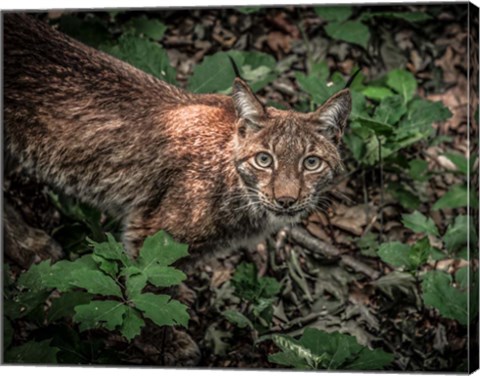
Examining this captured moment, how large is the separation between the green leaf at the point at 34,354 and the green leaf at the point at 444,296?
2.17 meters

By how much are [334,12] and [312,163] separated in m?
0.93

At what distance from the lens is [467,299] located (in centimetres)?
646

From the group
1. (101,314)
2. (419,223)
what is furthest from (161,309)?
(419,223)

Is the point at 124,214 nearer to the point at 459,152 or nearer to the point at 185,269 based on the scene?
the point at 185,269

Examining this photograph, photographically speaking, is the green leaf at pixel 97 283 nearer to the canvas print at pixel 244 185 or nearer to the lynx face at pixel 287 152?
the canvas print at pixel 244 185

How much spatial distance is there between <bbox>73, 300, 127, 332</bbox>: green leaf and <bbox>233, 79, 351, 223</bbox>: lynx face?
961 millimetres

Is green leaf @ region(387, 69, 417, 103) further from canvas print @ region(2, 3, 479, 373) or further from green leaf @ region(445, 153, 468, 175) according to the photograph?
green leaf @ region(445, 153, 468, 175)

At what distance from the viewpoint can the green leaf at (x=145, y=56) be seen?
7004mm

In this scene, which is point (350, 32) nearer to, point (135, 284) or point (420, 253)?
point (420, 253)

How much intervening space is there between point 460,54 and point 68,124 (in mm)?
2340

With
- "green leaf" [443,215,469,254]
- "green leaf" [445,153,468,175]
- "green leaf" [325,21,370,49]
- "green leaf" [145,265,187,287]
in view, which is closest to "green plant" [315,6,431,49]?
"green leaf" [325,21,370,49]

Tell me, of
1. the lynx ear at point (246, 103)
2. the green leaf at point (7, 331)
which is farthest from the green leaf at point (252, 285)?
the green leaf at point (7, 331)

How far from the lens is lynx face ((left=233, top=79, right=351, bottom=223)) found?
21.1ft

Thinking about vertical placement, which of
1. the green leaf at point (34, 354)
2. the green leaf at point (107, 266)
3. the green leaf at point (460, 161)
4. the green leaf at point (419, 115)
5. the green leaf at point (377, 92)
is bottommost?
the green leaf at point (34, 354)
